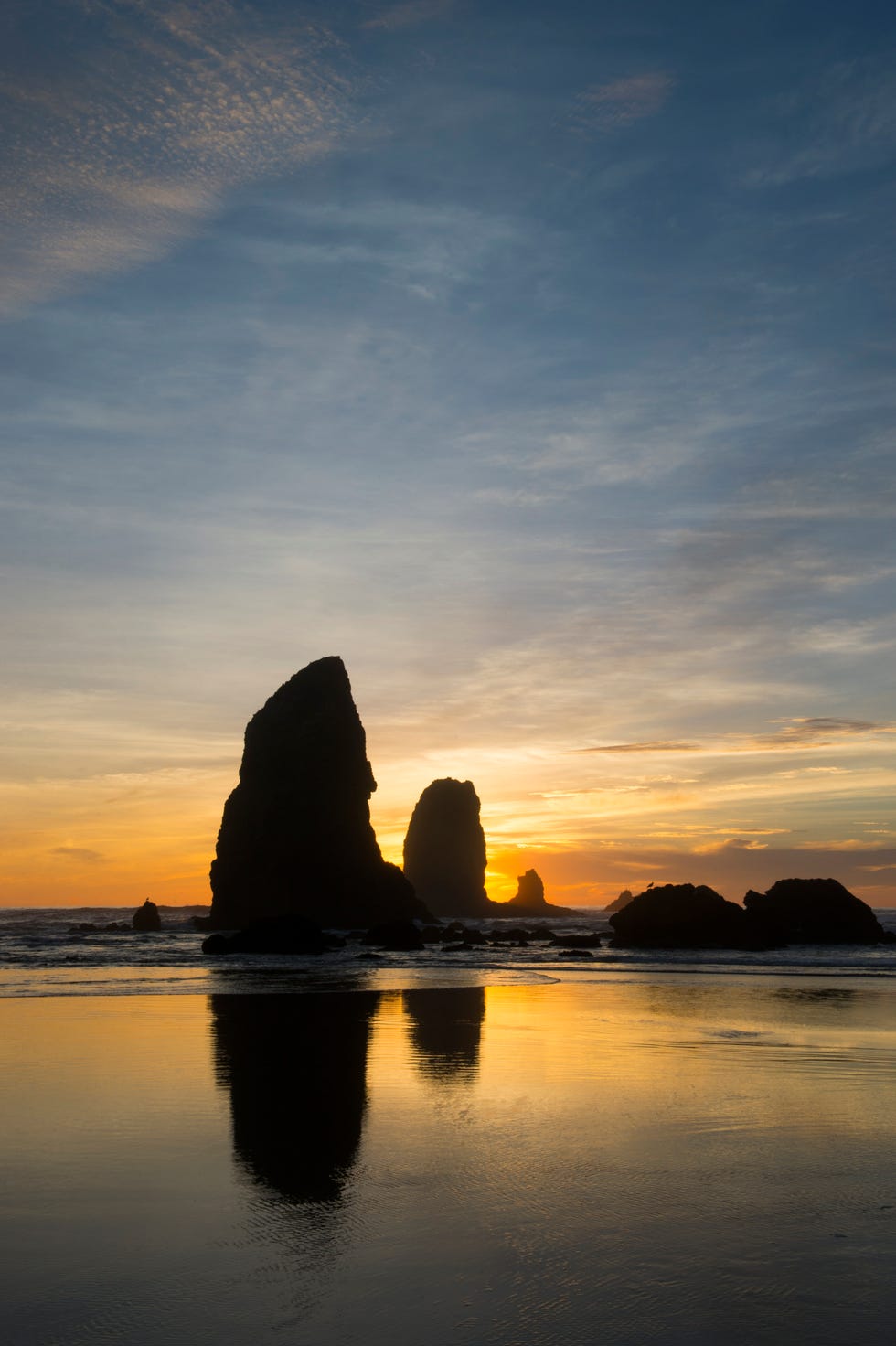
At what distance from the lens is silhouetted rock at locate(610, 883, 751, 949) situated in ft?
209

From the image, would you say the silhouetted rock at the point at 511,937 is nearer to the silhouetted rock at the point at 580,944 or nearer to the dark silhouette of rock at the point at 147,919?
the silhouetted rock at the point at 580,944

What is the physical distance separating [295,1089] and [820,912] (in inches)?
2679

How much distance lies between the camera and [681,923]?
65.3 m

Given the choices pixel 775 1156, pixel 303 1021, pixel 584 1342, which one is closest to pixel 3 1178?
pixel 584 1342

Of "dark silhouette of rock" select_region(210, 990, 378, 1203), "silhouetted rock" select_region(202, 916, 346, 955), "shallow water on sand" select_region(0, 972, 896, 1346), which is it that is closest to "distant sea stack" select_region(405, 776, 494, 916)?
"silhouetted rock" select_region(202, 916, 346, 955)

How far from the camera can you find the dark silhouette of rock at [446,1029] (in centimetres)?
1495

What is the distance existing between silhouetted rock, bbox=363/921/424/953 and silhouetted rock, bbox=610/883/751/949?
13411 millimetres

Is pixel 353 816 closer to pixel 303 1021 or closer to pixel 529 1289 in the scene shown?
pixel 303 1021

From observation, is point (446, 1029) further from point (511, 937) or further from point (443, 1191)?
point (511, 937)

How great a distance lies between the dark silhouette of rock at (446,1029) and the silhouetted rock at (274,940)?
1004 inches

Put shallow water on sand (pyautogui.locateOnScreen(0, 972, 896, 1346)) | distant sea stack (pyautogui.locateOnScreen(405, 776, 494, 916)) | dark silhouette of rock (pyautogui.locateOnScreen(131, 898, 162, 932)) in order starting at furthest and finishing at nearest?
distant sea stack (pyautogui.locateOnScreen(405, 776, 494, 916)) → dark silhouette of rock (pyautogui.locateOnScreen(131, 898, 162, 932)) → shallow water on sand (pyautogui.locateOnScreen(0, 972, 896, 1346))

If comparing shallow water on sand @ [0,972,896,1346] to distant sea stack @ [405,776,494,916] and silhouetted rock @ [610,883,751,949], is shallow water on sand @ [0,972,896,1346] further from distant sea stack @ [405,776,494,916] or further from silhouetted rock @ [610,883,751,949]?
distant sea stack @ [405,776,494,916]

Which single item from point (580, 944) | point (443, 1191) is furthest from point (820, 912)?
point (443, 1191)

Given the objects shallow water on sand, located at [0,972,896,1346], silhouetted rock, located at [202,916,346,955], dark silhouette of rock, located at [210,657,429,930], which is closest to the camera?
shallow water on sand, located at [0,972,896,1346]
